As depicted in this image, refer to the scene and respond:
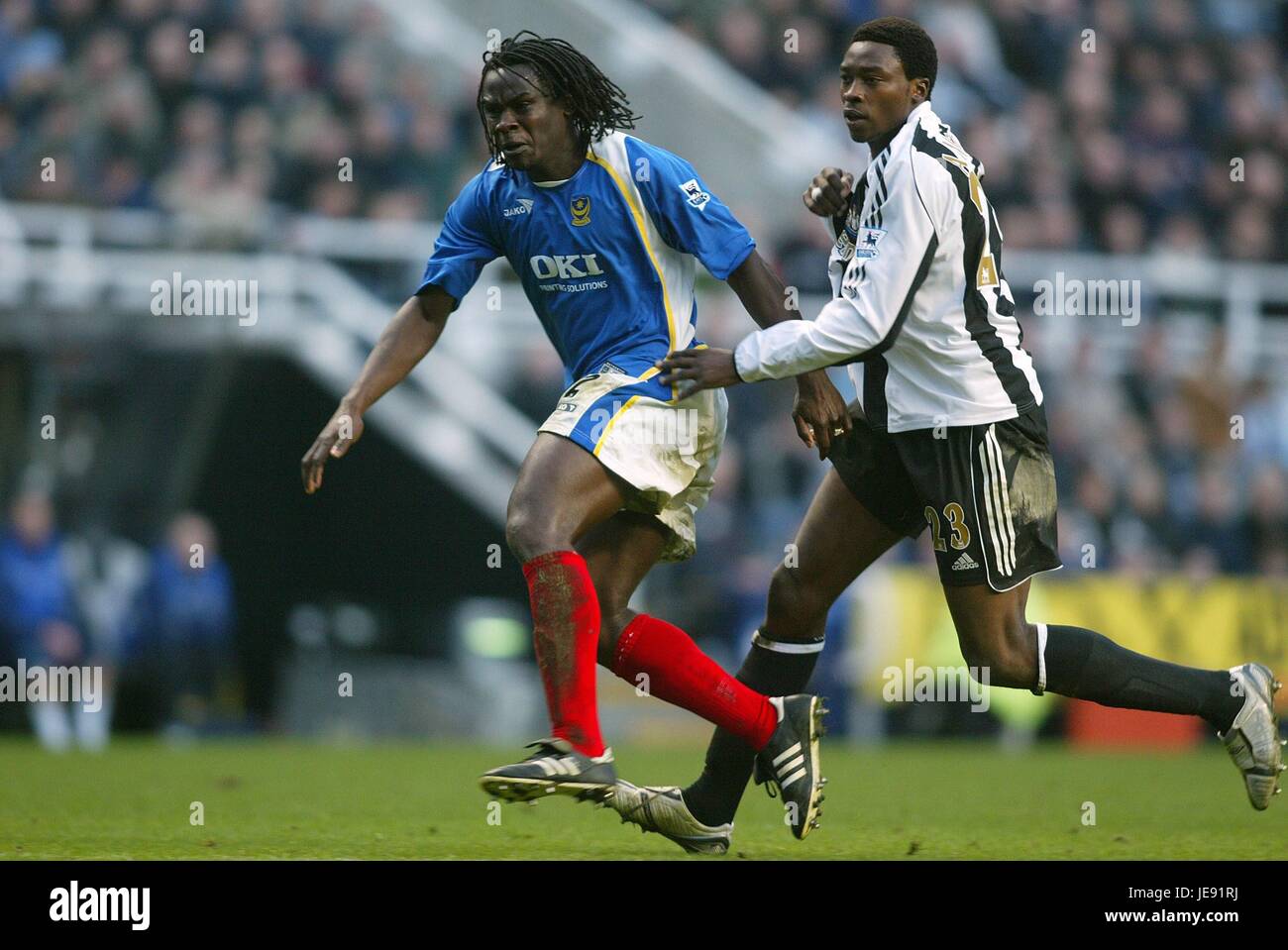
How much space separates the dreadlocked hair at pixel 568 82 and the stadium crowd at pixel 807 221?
7837 millimetres

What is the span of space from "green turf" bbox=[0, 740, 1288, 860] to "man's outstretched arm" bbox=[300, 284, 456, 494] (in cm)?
128

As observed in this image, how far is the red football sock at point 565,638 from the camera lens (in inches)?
207

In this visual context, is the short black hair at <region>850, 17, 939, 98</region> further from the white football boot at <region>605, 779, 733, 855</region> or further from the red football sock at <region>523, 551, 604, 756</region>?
the white football boot at <region>605, 779, 733, 855</region>

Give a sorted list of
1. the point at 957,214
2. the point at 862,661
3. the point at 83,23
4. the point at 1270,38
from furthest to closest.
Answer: the point at 1270,38
the point at 83,23
the point at 862,661
the point at 957,214

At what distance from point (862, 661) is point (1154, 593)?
222 cm

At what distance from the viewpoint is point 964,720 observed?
1398 cm

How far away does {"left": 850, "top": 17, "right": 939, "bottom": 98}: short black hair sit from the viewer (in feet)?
17.8

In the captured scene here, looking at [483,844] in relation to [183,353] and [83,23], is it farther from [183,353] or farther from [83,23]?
[83,23]

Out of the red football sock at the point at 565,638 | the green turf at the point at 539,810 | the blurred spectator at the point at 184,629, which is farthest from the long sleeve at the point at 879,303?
the blurred spectator at the point at 184,629

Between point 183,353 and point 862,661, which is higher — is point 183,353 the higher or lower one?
the higher one

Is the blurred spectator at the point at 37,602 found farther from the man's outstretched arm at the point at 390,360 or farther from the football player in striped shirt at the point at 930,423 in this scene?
the football player in striped shirt at the point at 930,423

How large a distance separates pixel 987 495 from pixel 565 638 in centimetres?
132

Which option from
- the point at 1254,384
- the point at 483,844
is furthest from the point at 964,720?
the point at 483,844

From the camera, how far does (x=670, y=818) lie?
18.9 ft
